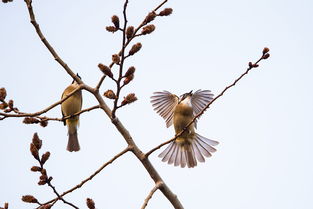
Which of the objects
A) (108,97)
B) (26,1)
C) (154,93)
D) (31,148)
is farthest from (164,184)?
(154,93)

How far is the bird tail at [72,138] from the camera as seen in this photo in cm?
577

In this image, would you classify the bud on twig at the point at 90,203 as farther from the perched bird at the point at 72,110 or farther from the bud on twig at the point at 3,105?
the perched bird at the point at 72,110

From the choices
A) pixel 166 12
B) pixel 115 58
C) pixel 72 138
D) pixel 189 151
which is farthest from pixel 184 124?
pixel 115 58

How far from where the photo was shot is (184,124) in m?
5.99

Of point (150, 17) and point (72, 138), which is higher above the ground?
point (72, 138)

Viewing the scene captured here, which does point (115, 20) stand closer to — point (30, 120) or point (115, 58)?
point (115, 58)

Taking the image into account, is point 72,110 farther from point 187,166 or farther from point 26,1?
point 26,1

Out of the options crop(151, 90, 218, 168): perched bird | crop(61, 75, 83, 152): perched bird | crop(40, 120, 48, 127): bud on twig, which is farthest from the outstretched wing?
crop(40, 120, 48, 127): bud on twig

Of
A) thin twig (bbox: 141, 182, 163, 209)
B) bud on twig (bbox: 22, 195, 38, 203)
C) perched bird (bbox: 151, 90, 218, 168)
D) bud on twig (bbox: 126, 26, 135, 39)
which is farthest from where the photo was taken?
perched bird (bbox: 151, 90, 218, 168)

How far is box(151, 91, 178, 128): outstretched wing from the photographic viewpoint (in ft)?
21.2

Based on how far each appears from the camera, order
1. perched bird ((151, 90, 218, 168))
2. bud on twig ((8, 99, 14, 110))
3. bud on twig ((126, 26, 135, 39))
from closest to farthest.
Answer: bud on twig ((126, 26, 135, 39)) → bud on twig ((8, 99, 14, 110)) → perched bird ((151, 90, 218, 168))

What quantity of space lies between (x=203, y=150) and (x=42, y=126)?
3659 millimetres

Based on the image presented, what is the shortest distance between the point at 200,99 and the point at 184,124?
736 mm

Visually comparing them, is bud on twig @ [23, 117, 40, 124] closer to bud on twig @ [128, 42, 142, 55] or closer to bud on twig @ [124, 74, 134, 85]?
bud on twig @ [124, 74, 134, 85]
